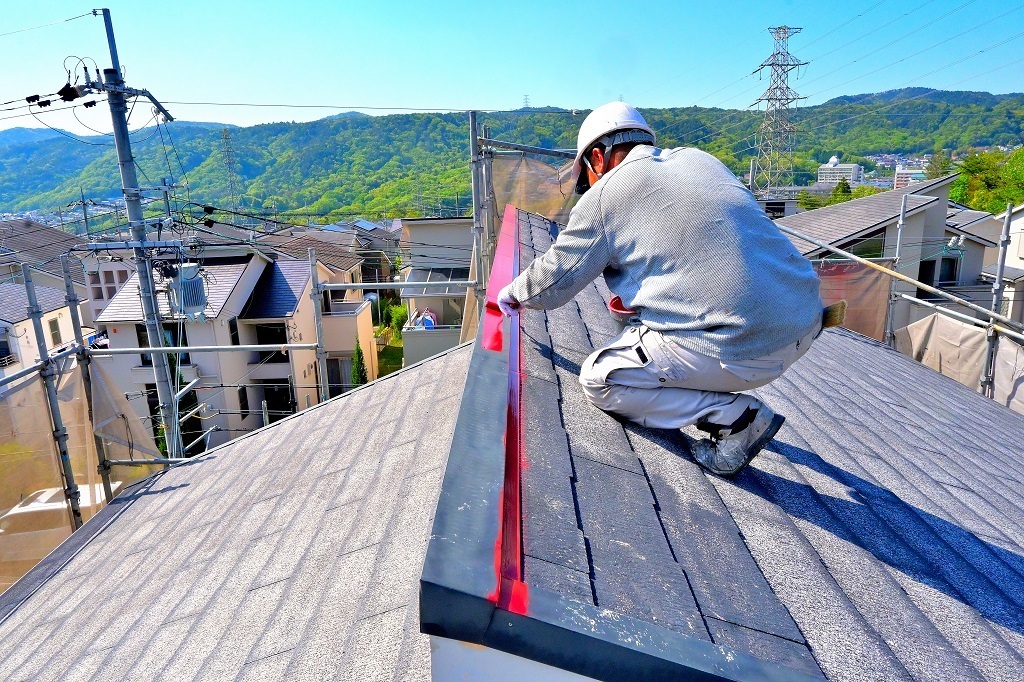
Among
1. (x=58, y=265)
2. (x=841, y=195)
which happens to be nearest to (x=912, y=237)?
(x=841, y=195)

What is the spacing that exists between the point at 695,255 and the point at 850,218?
1570 centimetres

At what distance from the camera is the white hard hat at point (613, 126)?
83.8 inches

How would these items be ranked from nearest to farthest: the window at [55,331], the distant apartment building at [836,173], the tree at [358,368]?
the tree at [358,368]
the window at [55,331]
the distant apartment building at [836,173]

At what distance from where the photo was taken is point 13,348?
1747cm

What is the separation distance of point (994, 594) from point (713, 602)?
0.93 metres

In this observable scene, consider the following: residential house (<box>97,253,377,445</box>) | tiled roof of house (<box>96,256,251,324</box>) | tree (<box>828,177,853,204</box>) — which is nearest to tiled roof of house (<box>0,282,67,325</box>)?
tiled roof of house (<box>96,256,251,324</box>)

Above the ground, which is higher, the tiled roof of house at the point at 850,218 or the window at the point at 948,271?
the tiled roof of house at the point at 850,218

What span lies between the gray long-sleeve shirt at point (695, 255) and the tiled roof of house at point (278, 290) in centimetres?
1655

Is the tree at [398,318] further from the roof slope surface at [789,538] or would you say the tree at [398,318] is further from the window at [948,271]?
the roof slope surface at [789,538]

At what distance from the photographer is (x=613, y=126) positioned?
213cm

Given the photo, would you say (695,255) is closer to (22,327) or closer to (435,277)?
(435,277)

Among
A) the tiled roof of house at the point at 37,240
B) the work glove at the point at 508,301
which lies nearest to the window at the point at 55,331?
the tiled roof of house at the point at 37,240

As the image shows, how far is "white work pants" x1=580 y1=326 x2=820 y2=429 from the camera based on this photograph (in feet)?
6.13

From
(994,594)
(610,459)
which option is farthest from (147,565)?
(994,594)
